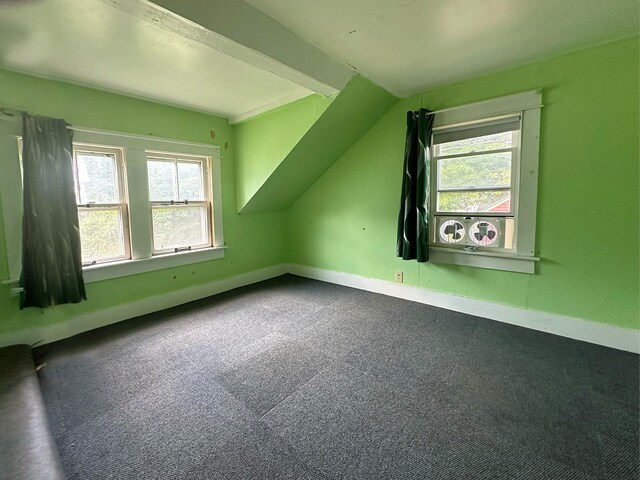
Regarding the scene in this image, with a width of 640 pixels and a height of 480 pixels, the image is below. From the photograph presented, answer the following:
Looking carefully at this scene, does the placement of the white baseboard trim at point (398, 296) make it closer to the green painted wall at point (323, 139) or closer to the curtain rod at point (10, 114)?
the green painted wall at point (323, 139)

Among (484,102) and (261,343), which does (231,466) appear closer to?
(261,343)

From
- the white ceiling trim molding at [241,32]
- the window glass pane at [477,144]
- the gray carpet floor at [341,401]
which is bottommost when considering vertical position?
the gray carpet floor at [341,401]

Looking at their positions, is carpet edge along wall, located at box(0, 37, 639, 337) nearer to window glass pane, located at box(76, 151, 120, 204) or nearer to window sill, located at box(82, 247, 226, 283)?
window sill, located at box(82, 247, 226, 283)

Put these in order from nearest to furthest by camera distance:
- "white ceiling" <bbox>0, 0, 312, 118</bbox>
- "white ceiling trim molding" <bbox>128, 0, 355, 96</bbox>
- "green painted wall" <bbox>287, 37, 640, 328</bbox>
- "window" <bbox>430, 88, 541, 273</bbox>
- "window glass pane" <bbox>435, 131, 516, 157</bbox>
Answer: "white ceiling trim molding" <bbox>128, 0, 355, 96</bbox>, "white ceiling" <bbox>0, 0, 312, 118</bbox>, "green painted wall" <bbox>287, 37, 640, 328</bbox>, "window" <bbox>430, 88, 541, 273</bbox>, "window glass pane" <bbox>435, 131, 516, 157</bbox>

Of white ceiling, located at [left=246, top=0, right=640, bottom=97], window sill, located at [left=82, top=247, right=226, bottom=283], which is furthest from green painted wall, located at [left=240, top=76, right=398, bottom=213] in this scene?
window sill, located at [left=82, top=247, right=226, bottom=283]

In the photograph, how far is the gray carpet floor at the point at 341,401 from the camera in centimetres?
132

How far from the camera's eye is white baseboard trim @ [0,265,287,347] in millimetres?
A: 2416

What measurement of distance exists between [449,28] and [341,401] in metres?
2.44

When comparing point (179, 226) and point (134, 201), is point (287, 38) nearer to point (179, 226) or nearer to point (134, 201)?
point (134, 201)

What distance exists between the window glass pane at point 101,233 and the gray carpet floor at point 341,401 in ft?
2.37

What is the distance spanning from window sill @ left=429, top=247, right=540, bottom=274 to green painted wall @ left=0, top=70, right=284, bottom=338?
243 cm

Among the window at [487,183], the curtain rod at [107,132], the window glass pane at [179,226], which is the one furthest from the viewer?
the window glass pane at [179,226]

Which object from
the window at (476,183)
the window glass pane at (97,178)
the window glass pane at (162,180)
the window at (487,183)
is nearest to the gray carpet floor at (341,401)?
the window at (487,183)

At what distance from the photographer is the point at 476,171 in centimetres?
275
